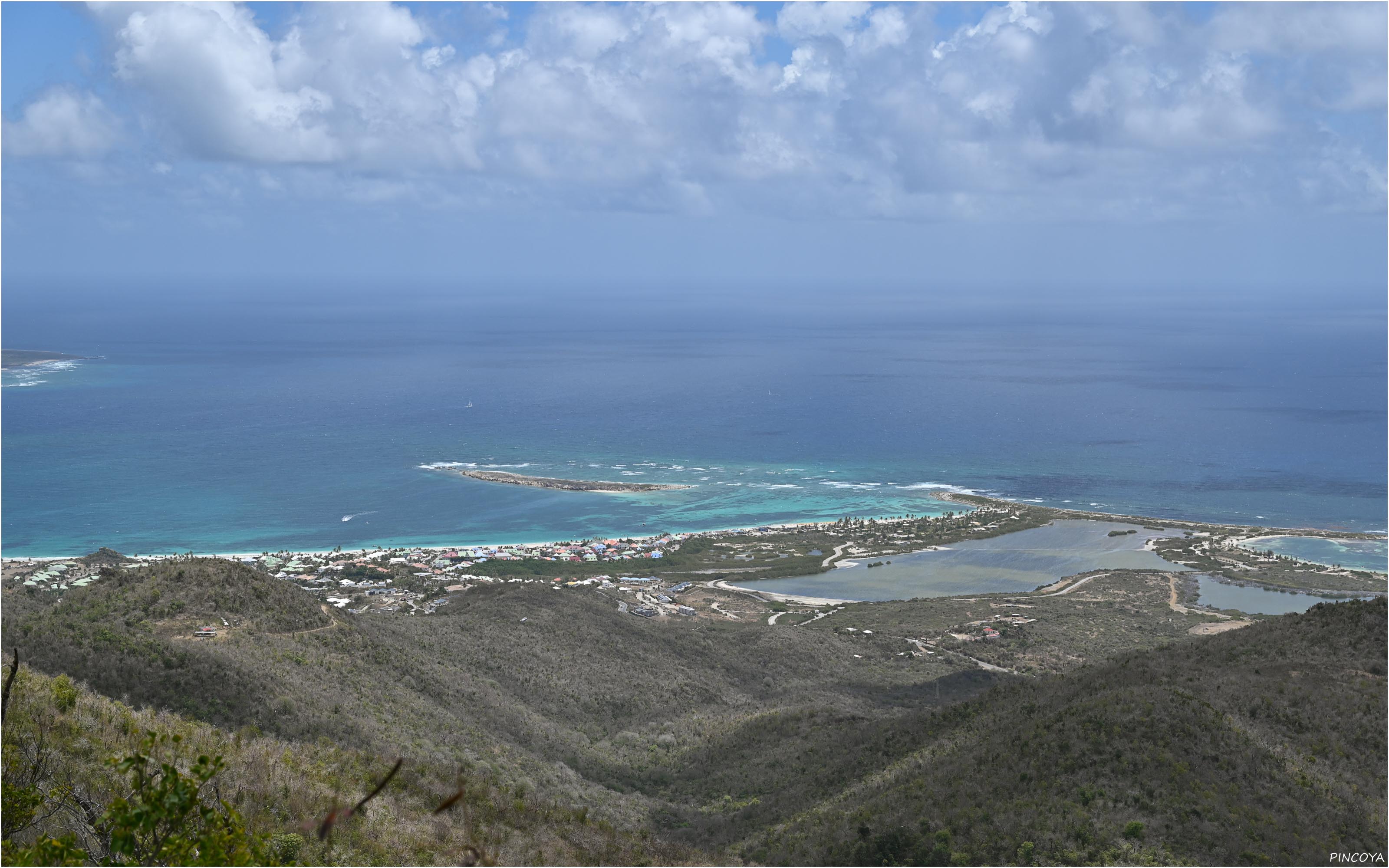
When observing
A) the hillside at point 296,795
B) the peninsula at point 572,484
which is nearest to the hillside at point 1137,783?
the hillside at point 296,795

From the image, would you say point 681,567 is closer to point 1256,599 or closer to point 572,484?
point 572,484

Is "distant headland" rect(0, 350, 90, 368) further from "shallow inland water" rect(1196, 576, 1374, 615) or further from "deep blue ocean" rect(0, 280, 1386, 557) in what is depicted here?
"shallow inland water" rect(1196, 576, 1374, 615)

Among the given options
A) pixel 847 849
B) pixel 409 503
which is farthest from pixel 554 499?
pixel 847 849

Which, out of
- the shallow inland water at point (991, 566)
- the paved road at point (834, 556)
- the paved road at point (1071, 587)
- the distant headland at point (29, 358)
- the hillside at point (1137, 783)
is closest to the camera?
the hillside at point (1137, 783)

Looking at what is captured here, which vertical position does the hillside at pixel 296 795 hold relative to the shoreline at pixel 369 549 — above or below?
above

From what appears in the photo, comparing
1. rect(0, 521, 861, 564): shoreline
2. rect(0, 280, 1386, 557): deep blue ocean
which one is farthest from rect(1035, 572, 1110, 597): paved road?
rect(0, 521, 861, 564): shoreline

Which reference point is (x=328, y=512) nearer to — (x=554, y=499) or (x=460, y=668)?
(x=554, y=499)

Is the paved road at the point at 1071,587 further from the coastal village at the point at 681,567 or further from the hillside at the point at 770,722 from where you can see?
the hillside at the point at 770,722
